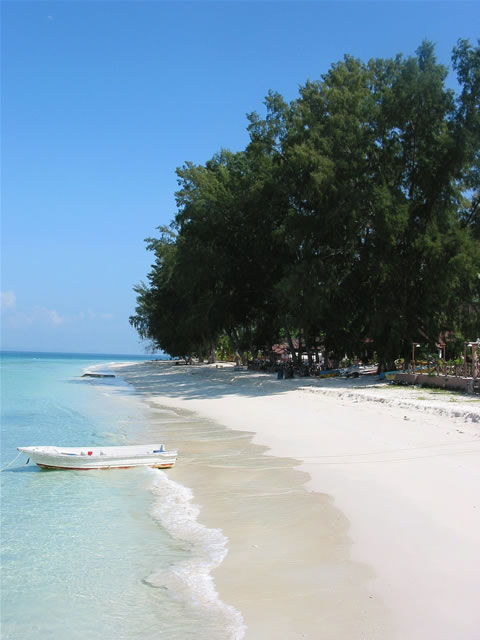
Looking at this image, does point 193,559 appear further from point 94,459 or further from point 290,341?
point 290,341

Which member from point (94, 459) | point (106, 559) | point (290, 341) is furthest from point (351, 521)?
point (290, 341)

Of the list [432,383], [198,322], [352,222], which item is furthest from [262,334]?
[432,383]

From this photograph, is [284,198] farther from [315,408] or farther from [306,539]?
[306,539]

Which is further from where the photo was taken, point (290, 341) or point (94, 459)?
point (290, 341)

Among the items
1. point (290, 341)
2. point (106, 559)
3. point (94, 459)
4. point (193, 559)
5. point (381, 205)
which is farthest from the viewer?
point (290, 341)

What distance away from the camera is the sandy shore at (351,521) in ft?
15.8

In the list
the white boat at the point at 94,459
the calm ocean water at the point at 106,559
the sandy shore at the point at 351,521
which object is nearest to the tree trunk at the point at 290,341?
the sandy shore at the point at 351,521

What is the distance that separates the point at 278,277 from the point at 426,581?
1260 inches

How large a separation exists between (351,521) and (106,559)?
3.16 metres

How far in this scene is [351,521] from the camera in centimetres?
738

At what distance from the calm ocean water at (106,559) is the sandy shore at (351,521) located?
1.07 feet

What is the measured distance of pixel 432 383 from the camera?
23016 millimetres

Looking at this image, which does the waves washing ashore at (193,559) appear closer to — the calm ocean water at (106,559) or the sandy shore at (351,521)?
the calm ocean water at (106,559)

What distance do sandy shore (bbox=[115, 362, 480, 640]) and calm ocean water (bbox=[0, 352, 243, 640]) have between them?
32 cm
